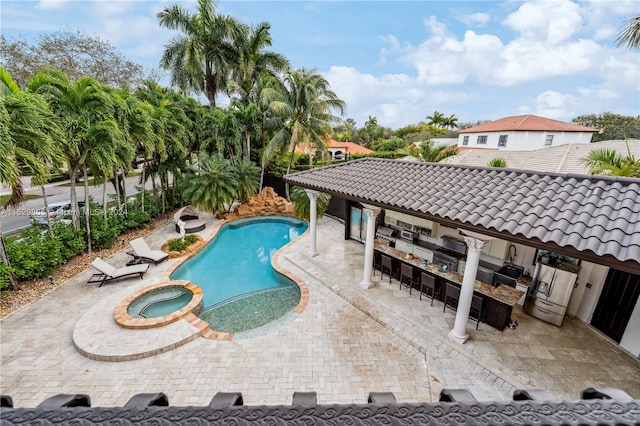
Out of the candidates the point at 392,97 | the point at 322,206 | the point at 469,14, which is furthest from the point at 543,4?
the point at 392,97

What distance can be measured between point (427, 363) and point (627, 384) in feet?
12.6

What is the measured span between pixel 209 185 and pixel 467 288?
13227 mm

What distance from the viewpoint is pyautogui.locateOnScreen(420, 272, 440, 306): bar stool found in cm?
764

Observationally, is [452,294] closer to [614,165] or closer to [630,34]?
[614,165]

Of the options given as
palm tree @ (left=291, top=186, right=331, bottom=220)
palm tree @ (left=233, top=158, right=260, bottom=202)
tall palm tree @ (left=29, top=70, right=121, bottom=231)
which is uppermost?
tall palm tree @ (left=29, top=70, right=121, bottom=231)

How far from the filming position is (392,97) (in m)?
44.5

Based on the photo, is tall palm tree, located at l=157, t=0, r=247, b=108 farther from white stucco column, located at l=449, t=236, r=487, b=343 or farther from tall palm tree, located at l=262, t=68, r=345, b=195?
white stucco column, located at l=449, t=236, r=487, b=343

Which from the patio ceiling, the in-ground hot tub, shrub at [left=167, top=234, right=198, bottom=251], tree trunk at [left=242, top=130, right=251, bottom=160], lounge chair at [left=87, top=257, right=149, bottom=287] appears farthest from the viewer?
tree trunk at [left=242, top=130, right=251, bottom=160]

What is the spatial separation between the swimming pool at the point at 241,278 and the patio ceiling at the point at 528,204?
161 inches

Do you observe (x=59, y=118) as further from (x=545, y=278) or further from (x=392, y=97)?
(x=392, y=97)

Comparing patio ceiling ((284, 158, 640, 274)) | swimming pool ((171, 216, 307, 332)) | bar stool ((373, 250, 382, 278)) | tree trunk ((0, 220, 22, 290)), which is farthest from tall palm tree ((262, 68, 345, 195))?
tree trunk ((0, 220, 22, 290))

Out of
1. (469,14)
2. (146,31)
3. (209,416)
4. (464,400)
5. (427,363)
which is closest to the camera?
(209,416)

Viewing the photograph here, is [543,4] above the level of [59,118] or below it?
above

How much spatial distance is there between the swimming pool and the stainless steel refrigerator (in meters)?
6.82
